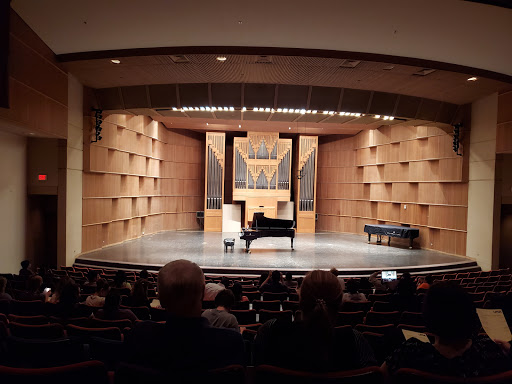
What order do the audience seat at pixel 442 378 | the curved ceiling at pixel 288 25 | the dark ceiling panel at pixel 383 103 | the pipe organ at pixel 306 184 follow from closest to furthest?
the audience seat at pixel 442 378 → the curved ceiling at pixel 288 25 → the dark ceiling panel at pixel 383 103 → the pipe organ at pixel 306 184

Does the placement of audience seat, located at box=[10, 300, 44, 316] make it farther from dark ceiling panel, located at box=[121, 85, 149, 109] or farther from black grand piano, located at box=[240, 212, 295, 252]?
black grand piano, located at box=[240, 212, 295, 252]

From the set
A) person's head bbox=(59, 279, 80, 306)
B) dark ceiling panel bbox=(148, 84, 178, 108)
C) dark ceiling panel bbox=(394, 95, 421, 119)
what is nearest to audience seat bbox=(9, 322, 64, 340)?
person's head bbox=(59, 279, 80, 306)

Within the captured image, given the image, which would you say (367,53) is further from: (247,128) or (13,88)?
(247,128)

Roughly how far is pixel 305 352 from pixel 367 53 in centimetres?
815

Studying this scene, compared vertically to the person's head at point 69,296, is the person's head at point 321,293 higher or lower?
higher

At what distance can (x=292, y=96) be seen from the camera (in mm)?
10641

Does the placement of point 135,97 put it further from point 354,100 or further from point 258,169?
point 258,169

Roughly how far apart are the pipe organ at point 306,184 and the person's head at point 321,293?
17188 mm

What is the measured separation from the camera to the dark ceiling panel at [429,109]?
37.8 ft

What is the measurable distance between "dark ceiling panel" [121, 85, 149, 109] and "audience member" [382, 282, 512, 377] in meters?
10.6

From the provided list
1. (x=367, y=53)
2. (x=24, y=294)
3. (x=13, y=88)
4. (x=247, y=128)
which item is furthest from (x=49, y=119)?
(x=247, y=128)

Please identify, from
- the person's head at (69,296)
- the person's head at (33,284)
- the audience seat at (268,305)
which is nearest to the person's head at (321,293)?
the person's head at (69,296)

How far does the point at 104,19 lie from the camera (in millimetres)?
7125

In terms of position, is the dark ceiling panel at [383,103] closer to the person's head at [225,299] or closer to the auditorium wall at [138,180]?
the auditorium wall at [138,180]
